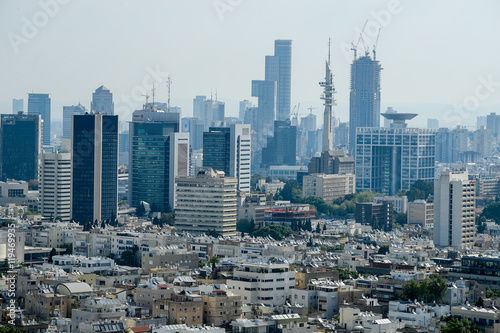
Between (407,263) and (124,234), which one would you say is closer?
(407,263)

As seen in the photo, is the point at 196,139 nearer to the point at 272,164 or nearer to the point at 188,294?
the point at 272,164

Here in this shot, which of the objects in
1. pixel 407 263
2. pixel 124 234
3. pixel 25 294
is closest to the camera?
pixel 25 294

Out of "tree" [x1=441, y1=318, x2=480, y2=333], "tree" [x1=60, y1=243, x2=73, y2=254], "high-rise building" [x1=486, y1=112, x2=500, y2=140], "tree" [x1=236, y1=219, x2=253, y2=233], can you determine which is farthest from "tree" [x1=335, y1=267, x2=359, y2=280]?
"high-rise building" [x1=486, y1=112, x2=500, y2=140]

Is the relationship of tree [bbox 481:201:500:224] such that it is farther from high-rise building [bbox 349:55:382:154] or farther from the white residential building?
high-rise building [bbox 349:55:382:154]

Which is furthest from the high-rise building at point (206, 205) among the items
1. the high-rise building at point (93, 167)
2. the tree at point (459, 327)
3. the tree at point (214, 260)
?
the tree at point (459, 327)

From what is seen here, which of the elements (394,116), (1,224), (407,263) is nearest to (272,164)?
(394,116)

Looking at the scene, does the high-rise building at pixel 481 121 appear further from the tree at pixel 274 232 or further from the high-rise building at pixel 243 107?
the tree at pixel 274 232
